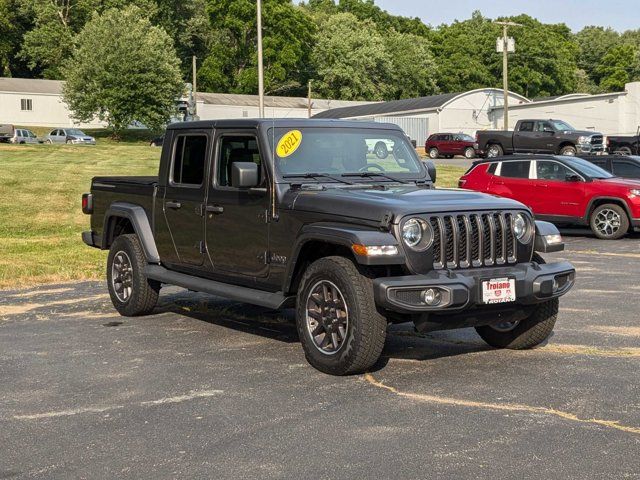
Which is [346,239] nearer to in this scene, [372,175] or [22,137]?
[372,175]

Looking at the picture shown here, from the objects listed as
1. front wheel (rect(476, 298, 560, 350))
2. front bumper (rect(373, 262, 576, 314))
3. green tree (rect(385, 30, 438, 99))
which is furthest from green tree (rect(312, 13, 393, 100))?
front bumper (rect(373, 262, 576, 314))

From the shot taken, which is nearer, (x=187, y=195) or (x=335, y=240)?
(x=335, y=240)

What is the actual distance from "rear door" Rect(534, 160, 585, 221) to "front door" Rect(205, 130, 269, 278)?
1142cm

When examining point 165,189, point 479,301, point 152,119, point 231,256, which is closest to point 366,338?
point 479,301

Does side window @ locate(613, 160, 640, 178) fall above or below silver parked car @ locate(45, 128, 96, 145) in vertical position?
below

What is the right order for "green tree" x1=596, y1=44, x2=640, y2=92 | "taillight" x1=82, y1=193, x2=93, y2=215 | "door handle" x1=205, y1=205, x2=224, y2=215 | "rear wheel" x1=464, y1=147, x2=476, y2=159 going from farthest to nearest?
"green tree" x1=596, y1=44, x2=640, y2=92 → "rear wheel" x1=464, y1=147, x2=476, y2=159 → "taillight" x1=82, y1=193, x2=93, y2=215 → "door handle" x1=205, y1=205, x2=224, y2=215

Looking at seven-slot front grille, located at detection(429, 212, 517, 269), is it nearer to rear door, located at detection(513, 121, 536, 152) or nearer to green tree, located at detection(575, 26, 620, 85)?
rear door, located at detection(513, 121, 536, 152)

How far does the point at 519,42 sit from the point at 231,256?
101 m

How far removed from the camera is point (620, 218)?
17766 mm

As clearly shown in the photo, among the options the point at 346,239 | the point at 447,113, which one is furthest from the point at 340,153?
the point at 447,113

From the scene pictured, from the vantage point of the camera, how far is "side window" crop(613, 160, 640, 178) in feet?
64.6

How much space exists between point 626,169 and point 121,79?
1958 inches

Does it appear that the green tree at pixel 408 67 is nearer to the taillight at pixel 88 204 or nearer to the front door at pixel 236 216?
the taillight at pixel 88 204

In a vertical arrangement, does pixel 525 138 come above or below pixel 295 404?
above
